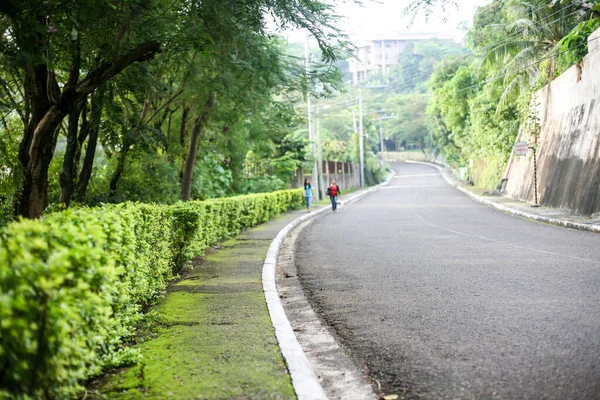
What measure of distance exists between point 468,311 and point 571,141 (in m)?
19.0

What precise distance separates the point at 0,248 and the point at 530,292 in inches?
252

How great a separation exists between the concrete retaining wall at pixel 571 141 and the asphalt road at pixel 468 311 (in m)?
6.52

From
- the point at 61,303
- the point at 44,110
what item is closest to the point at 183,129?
the point at 44,110

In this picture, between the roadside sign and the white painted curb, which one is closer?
the white painted curb

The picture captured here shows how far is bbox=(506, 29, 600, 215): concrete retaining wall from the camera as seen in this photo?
20641 millimetres

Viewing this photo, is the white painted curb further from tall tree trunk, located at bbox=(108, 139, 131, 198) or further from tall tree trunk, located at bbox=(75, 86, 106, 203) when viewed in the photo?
tall tree trunk, located at bbox=(108, 139, 131, 198)

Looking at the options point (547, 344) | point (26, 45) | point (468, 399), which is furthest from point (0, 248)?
point (547, 344)

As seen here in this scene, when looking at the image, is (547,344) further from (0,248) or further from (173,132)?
(173,132)

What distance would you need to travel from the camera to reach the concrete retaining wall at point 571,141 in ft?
67.7

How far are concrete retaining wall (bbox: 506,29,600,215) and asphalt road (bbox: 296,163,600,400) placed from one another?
652 centimetres

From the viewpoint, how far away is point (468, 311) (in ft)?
23.7

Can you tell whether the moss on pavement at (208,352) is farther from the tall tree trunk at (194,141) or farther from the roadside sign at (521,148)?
the roadside sign at (521,148)

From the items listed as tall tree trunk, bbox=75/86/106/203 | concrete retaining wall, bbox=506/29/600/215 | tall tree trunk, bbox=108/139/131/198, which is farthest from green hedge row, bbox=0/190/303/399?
concrete retaining wall, bbox=506/29/600/215

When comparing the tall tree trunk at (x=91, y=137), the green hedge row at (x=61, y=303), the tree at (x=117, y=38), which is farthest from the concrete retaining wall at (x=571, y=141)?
the green hedge row at (x=61, y=303)
